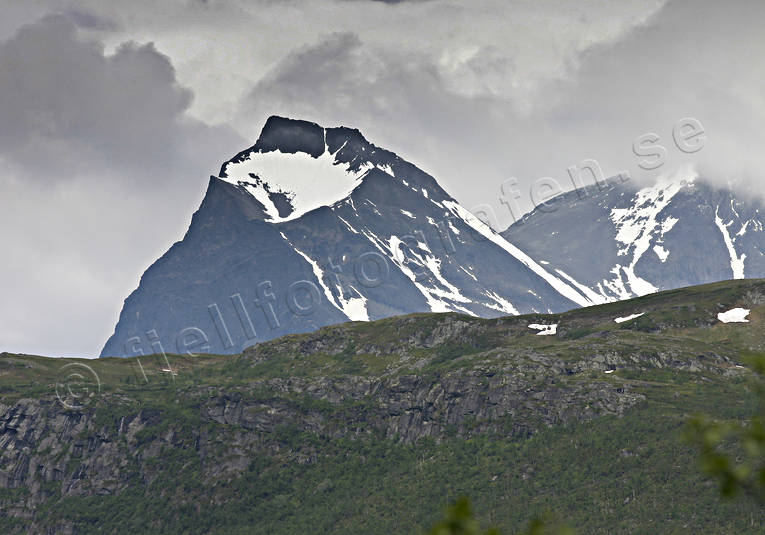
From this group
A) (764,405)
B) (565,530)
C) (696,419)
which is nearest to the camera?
(565,530)

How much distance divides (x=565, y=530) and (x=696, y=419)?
432 centimetres

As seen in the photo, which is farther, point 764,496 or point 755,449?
point 764,496

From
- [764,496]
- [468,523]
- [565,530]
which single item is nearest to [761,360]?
[764,496]

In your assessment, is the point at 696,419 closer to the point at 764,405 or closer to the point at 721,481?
the point at 721,481

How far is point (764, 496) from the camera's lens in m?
23.6

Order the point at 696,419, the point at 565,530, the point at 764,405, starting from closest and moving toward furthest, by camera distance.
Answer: the point at 565,530, the point at 696,419, the point at 764,405

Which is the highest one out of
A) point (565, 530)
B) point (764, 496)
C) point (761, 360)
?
point (761, 360)

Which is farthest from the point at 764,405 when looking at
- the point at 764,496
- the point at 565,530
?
the point at 565,530

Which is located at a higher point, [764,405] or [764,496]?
[764,405]

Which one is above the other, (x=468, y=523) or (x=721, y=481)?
(x=468, y=523)

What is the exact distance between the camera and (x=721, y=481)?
22.4 metres

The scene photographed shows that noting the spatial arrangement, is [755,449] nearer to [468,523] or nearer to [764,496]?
[764,496]

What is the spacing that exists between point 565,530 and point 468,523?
6.92 ft

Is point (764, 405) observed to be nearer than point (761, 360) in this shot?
No
